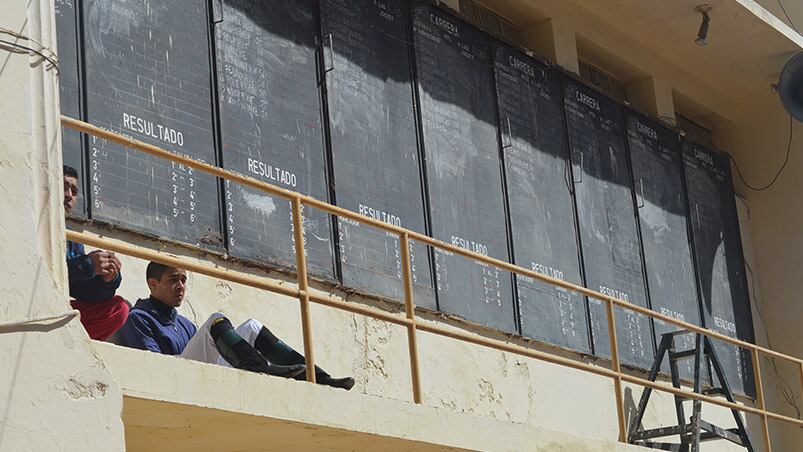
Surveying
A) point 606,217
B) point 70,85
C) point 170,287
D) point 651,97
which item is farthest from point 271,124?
point 651,97

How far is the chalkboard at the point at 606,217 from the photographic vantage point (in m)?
13.3

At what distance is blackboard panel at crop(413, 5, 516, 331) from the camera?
37.7 ft

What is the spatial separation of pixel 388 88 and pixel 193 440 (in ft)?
15.7

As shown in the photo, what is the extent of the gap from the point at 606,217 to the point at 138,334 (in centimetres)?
722

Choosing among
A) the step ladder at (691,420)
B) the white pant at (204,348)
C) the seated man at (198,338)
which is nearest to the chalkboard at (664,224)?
the step ladder at (691,420)

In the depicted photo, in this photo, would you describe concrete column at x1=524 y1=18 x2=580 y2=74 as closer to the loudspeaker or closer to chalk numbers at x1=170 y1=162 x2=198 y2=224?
the loudspeaker

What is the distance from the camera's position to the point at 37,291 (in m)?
5.90

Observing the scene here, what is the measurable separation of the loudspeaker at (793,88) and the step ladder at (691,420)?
9.23 feet

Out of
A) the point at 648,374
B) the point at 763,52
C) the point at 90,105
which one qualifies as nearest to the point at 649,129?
the point at 763,52

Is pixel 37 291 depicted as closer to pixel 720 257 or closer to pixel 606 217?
pixel 606 217

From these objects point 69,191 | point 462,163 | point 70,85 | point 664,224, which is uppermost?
point 664,224

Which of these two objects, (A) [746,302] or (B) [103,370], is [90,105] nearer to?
(B) [103,370]

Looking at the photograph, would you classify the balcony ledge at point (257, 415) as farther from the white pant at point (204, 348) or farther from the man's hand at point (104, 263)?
the man's hand at point (104, 263)

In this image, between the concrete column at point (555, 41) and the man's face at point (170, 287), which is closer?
the man's face at point (170, 287)
